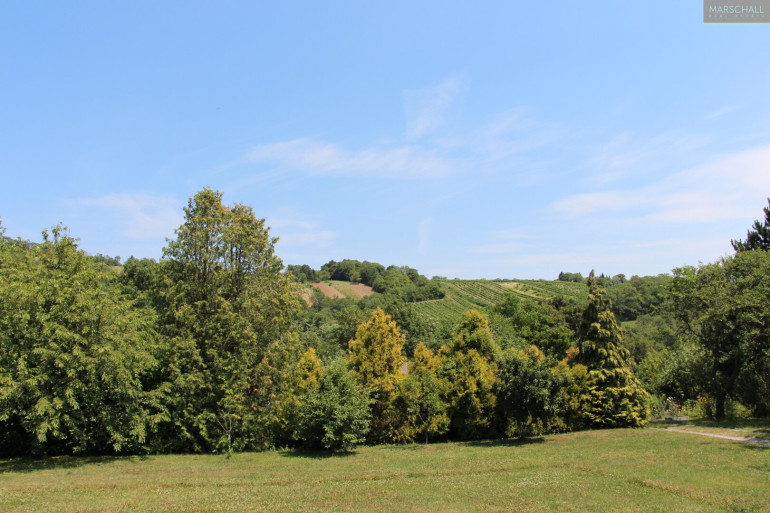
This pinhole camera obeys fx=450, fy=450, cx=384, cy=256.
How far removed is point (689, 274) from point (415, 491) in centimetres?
2576

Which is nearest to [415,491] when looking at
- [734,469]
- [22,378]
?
[734,469]

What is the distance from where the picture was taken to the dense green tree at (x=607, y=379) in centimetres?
2678

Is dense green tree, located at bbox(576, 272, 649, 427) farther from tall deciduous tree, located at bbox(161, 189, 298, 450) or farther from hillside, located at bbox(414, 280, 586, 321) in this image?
hillside, located at bbox(414, 280, 586, 321)

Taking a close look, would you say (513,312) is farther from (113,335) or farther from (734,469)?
(113,335)

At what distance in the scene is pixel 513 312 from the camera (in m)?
61.8

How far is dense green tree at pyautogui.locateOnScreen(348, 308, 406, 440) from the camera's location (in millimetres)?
24812

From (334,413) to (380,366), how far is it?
4.59 metres

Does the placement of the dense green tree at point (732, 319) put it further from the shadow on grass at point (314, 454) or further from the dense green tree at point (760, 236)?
the shadow on grass at point (314, 454)

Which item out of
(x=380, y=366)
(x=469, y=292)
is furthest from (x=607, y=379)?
(x=469, y=292)

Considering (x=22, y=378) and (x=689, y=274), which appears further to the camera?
(x=689, y=274)

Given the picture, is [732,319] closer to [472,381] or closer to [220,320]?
[472,381]

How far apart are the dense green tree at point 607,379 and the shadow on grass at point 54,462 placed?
24.8 m

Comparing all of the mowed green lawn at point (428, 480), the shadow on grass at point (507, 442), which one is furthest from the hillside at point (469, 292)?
the mowed green lawn at point (428, 480)

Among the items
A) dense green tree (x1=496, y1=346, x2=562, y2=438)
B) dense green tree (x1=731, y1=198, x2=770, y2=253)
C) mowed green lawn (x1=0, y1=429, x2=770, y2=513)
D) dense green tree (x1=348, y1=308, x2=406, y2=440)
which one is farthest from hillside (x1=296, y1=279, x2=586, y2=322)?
mowed green lawn (x1=0, y1=429, x2=770, y2=513)
